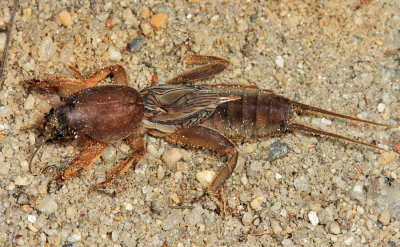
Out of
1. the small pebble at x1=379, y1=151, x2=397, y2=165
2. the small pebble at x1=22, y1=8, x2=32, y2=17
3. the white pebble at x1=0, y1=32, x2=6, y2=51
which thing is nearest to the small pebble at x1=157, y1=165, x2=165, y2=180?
the white pebble at x1=0, y1=32, x2=6, y2=51

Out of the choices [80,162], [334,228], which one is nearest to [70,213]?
[80,162]

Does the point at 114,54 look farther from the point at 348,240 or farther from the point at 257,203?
the point at 348,240

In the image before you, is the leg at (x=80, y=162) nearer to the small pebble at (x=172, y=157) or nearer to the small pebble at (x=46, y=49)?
the small pebble at (x=172, y=157)

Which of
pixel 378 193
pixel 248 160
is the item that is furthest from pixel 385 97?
pixel 248 160

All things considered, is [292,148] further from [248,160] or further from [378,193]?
[378,193]

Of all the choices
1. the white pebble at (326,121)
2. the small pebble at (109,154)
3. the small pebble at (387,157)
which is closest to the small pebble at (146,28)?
the small pebble at (109,154)

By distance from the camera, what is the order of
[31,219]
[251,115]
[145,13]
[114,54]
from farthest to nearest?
[145,13], [114,54], [251,115], [31,219]

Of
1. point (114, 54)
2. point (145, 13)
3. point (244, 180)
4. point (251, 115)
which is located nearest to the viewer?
point (251, 115)
